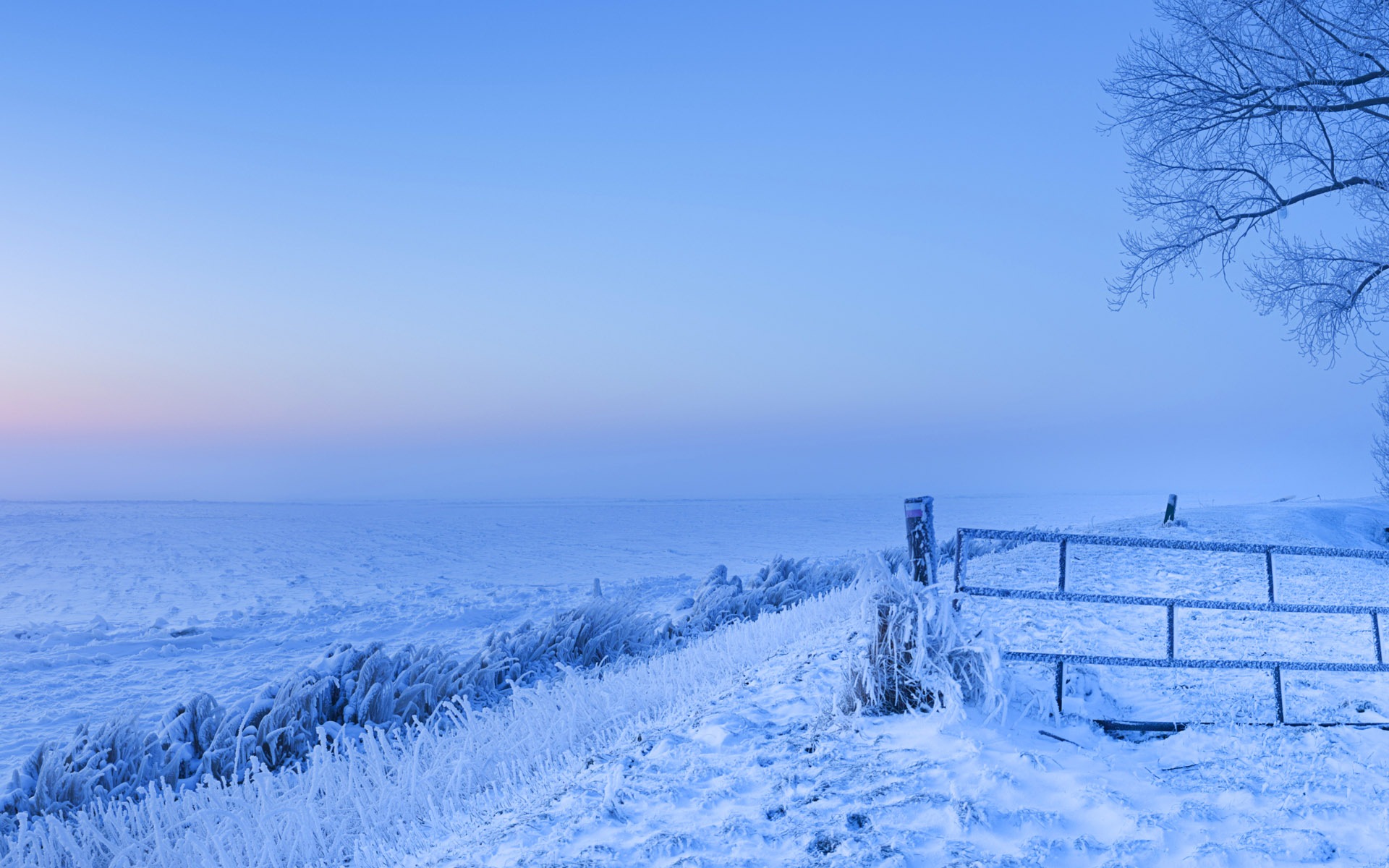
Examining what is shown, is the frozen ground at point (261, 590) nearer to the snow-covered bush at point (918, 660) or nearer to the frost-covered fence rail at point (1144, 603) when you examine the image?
the snow-covered bush at point (918, 660)

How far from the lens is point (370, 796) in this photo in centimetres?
470

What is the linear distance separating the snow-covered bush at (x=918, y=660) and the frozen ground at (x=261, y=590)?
222 inches

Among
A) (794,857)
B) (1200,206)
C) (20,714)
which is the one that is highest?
(1200,206)

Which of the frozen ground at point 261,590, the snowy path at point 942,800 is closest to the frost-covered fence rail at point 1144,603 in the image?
the snowy path at point 942,800

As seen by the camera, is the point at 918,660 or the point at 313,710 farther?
the point at 313,710

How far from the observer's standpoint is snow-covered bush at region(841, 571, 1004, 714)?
4.48 m

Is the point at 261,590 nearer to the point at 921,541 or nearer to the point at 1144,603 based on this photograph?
the point at 921,541

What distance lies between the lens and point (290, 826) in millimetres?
4367

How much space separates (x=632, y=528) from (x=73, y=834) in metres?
29.2

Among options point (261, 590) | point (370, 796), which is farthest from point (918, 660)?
point (261, 590)

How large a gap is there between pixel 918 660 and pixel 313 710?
208 inches

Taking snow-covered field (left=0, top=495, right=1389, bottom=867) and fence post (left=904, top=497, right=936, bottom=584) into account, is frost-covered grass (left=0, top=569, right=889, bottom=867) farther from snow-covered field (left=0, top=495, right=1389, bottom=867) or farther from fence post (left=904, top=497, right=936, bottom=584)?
fence post (left=904, top=497, right=936, bottom=584)

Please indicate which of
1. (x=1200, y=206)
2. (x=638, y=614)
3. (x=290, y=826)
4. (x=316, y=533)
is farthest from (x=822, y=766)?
(x=316, y=533)

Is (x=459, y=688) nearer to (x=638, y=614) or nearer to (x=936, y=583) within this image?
(x=638, y=614)
